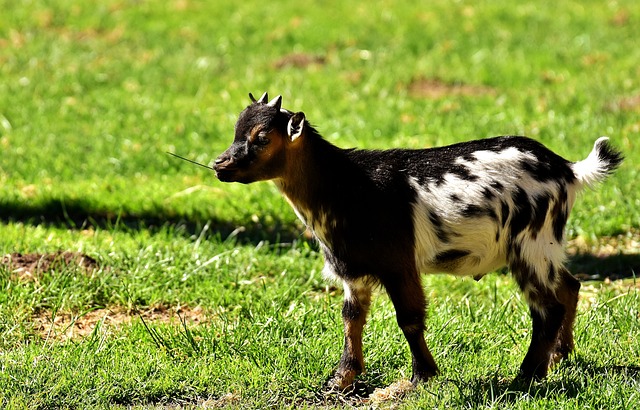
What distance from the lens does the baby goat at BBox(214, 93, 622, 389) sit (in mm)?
5508

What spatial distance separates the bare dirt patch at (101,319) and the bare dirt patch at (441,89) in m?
5.81

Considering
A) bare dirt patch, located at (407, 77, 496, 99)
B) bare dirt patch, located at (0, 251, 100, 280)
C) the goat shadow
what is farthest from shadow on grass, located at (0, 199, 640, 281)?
bare dirt patch, located at (407, 77, 496, 99)

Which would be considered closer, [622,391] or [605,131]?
[622,391]

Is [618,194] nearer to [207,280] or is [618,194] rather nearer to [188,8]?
[207,280]

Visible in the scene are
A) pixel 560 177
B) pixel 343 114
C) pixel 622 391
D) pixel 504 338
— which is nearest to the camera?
pixel 622 391

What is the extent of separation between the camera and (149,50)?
46.2 ft

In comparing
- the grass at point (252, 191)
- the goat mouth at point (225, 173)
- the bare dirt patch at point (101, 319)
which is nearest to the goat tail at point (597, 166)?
the grass at point (252, 191)

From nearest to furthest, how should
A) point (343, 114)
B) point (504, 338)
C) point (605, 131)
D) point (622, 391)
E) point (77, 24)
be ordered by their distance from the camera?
point (622, 391) < point (504, 338) < point (605, 131) < point (343, 114) < point (77, 24)

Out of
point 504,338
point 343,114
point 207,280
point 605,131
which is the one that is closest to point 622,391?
point 504,338

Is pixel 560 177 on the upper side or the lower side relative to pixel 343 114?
upper

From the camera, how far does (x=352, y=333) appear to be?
578 cm

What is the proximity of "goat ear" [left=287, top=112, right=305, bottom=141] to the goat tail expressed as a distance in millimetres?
1646

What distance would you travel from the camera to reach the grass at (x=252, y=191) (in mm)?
5730

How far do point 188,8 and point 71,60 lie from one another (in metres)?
2.50
